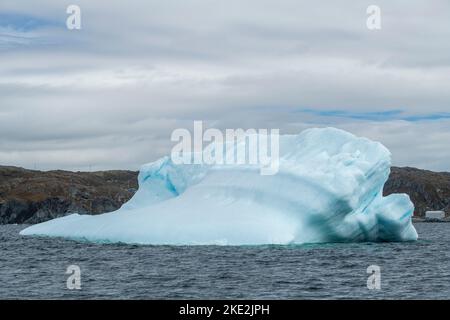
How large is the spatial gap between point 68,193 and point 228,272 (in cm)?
9865

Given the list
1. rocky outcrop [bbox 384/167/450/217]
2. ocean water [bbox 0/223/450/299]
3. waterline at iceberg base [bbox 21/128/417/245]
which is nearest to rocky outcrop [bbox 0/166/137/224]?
rocky outcrop [bbox 384/167/450/217]

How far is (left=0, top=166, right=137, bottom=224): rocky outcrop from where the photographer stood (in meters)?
116

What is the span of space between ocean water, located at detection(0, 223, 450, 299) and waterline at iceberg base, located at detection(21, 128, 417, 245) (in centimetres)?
82

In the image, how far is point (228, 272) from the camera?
2731cm

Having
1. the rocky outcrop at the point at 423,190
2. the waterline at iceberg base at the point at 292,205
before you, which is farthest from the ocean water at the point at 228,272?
the rocky outcrop at the point at 423,190

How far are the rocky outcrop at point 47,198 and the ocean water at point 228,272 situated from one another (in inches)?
3096

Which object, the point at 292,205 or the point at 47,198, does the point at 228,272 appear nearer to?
the point at 292,205

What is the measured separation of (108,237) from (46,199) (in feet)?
259

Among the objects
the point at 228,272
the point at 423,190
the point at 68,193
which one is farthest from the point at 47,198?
the point at 228,272

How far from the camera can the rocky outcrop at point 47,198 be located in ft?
381

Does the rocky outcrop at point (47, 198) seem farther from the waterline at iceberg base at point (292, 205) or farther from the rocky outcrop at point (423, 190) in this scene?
the waterline at iceberg base at point (292, 205)
